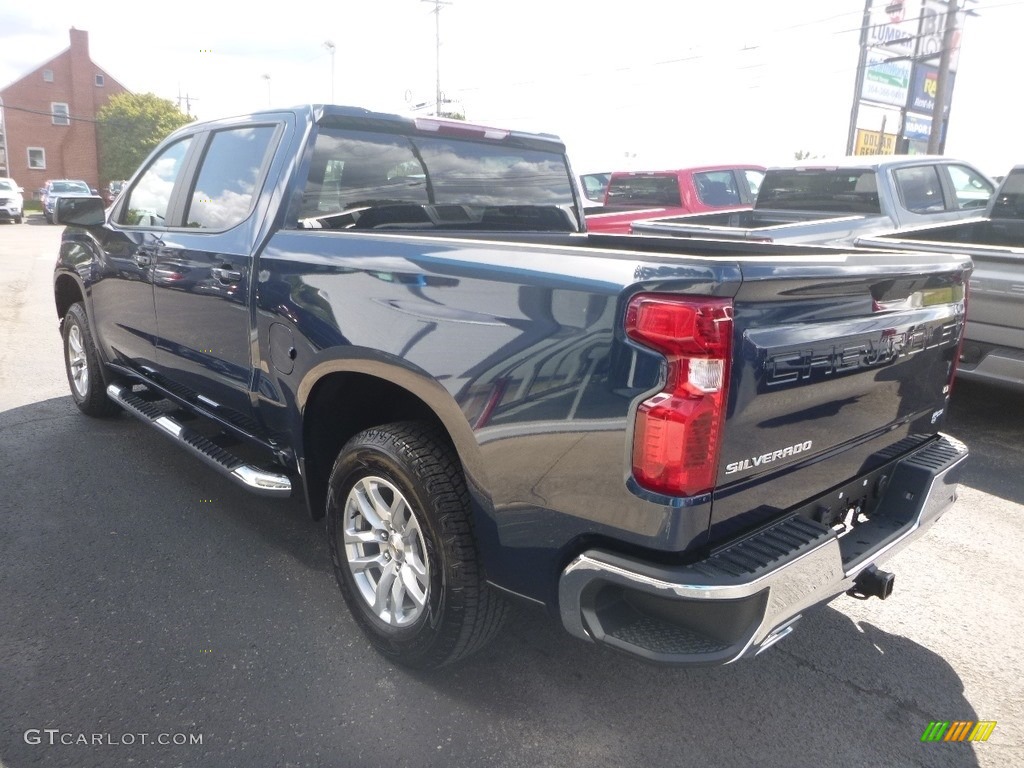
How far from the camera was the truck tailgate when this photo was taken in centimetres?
202

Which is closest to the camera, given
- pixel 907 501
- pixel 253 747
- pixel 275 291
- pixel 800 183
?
pixel 253 747

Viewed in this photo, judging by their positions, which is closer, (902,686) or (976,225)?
(902,686)

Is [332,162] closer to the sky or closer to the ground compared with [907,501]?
closer to the sky

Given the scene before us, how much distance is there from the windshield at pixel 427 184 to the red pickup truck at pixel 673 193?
21.3 feet

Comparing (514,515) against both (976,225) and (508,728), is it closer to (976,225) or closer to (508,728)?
(508,728)

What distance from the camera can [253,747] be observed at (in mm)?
2471

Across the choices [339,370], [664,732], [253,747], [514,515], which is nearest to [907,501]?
[664,732]

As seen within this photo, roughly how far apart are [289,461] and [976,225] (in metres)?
6.70

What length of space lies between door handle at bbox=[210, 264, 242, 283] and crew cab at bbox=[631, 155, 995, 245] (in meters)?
4.73

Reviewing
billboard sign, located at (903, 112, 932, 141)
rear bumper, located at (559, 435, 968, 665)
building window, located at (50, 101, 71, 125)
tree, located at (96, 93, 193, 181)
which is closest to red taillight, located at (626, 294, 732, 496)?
rear bumper, located at (559, 435, 968, 665)

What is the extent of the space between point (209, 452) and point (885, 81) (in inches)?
1667

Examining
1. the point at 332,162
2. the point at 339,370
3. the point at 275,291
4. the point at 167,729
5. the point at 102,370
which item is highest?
the point at 332,162

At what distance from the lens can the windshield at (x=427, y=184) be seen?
3.37 m

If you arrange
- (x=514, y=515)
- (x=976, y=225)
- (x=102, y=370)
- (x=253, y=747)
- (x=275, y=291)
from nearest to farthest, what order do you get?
(x=514, y=515)
(x=253, y=747)
(x=275, y=291)
(x=102, y=370)
(x=976, y=225)
